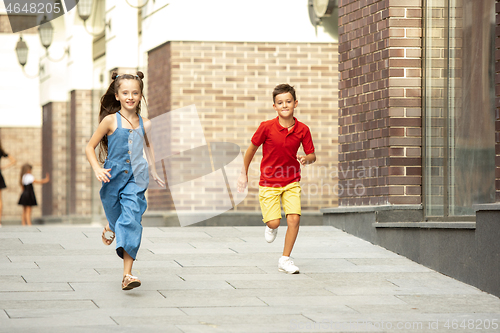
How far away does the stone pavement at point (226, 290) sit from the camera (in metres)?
4.99

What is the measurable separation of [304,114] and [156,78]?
2.63 metres

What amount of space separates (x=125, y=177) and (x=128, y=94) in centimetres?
63

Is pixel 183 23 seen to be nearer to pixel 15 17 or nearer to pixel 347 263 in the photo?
pixel 347 263

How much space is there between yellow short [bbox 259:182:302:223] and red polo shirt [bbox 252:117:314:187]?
0.05 meters

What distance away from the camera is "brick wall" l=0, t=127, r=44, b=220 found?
2669 cm

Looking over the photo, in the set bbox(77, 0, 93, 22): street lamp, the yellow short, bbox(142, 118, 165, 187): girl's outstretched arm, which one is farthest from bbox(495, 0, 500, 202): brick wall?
bbox(77, 0, 93, 22): street lamp

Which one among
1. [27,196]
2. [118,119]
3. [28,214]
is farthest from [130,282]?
[28,214]

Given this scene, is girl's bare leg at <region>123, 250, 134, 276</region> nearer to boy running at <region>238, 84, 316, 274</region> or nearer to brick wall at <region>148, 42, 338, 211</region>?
boy running at <region>238, 84, 316, 274</region>

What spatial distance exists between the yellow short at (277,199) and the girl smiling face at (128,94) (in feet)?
4.72

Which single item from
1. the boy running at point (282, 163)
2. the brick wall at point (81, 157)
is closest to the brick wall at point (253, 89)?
the boy running at point (282, 163)

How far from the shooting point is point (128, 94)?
5.94 meters

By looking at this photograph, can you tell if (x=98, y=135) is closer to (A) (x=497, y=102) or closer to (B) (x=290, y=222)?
(B) (x=290, y=222)

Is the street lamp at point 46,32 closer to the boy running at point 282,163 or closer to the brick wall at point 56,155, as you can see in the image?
the brick wall at point 56,155

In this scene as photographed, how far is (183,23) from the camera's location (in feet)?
41.5
